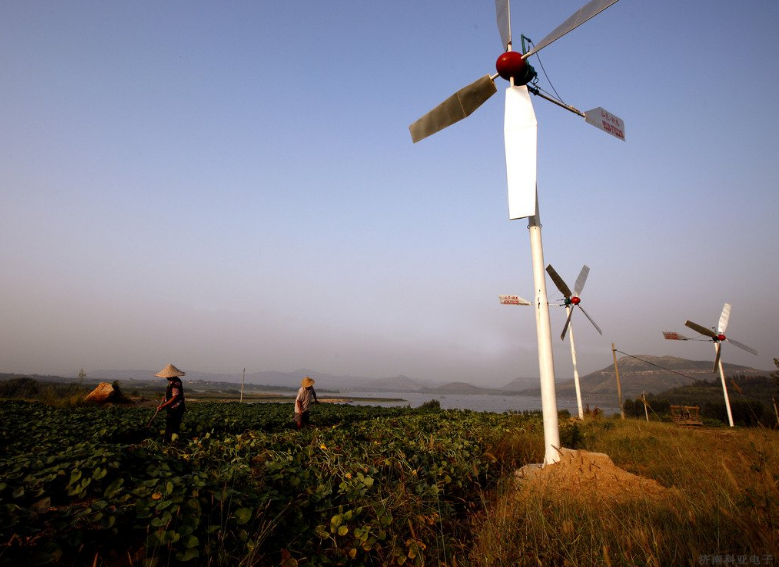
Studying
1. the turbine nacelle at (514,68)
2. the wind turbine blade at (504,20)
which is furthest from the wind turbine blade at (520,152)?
the wind turbine blade at (504,20)

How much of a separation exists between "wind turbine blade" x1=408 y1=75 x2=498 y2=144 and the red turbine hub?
434 mm

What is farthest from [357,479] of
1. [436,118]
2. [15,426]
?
[15,426]

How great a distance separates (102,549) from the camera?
407cm

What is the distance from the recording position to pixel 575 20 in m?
9.67

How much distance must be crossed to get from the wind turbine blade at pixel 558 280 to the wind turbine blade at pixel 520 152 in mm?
14986

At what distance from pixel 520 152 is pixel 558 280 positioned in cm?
1625

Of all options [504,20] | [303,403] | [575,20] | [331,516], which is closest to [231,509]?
[331,516]

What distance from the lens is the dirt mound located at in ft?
22.3

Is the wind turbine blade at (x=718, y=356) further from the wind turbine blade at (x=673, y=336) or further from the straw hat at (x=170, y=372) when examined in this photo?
the straw hat at (x=170, y=372)

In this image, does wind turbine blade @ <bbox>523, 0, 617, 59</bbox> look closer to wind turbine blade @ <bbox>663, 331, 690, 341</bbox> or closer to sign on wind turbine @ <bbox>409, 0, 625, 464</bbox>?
sign on wind turbine @ <bbox>409, 0, 625, 464</bbox>

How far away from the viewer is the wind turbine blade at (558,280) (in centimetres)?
2354

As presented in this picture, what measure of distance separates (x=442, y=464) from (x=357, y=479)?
2.06 metres

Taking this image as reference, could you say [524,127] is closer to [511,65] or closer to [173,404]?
[511,65]

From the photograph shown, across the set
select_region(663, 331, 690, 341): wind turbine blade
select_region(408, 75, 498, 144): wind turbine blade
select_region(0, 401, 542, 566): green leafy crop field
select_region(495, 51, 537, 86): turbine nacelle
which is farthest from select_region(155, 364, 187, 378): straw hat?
select_region(663, 331, 690, 341): wind turbine blade
